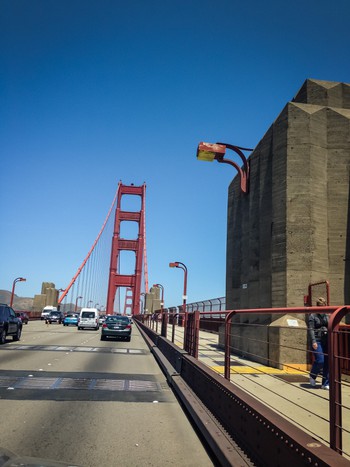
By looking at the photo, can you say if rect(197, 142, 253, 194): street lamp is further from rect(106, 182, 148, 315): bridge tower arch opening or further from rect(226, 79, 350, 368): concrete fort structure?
rect(106, 182, 148, 315): bridge tower arch opening

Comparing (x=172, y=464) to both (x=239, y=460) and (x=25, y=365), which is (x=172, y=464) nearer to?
(x=239, y=460)

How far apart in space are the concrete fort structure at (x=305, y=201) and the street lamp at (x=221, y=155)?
5.06 feet

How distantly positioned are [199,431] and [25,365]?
7366 millimetres

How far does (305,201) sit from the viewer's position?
1269cm

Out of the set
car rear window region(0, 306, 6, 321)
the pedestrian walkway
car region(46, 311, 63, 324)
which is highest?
car rear window region(0, 306, 6, 321)

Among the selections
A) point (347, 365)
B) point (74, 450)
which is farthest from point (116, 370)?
point (74, 450)

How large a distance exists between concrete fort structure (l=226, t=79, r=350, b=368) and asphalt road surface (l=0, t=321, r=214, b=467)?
16.5 ft

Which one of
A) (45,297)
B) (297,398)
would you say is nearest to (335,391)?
(297,398)

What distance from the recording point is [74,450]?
182 inches

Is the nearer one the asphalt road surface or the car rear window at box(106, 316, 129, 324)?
the asphalt road surface

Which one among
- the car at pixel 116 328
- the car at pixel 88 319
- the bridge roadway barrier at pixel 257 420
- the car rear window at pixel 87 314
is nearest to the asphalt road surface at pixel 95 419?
the bridge roadway barrier at pixel 257 420

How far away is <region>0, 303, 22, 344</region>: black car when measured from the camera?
18.2 m

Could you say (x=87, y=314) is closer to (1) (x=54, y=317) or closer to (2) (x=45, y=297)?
(1) (x=54, y=317)

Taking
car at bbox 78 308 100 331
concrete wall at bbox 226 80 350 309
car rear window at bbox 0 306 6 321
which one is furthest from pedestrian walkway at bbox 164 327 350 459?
car at bbox 78 308 100 331
